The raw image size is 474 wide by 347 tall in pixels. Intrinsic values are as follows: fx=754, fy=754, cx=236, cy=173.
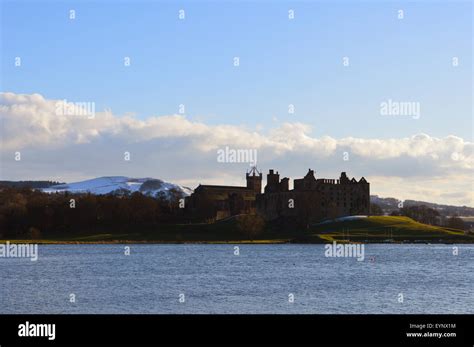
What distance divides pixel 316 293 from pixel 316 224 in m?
141

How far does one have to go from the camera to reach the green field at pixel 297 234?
177m

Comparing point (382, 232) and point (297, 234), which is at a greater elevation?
point (382, 232)

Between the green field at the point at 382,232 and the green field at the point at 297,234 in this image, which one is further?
the green field at the point at 297,234

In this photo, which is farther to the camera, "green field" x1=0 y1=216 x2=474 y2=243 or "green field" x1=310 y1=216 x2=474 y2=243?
"green field" x1=0 y1=216 x2=474 y2=243

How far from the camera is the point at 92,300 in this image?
54125 millimetres

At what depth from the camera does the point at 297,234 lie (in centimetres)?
18875

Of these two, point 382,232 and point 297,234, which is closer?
point 382,232

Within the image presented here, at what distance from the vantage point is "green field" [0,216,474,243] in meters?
177
